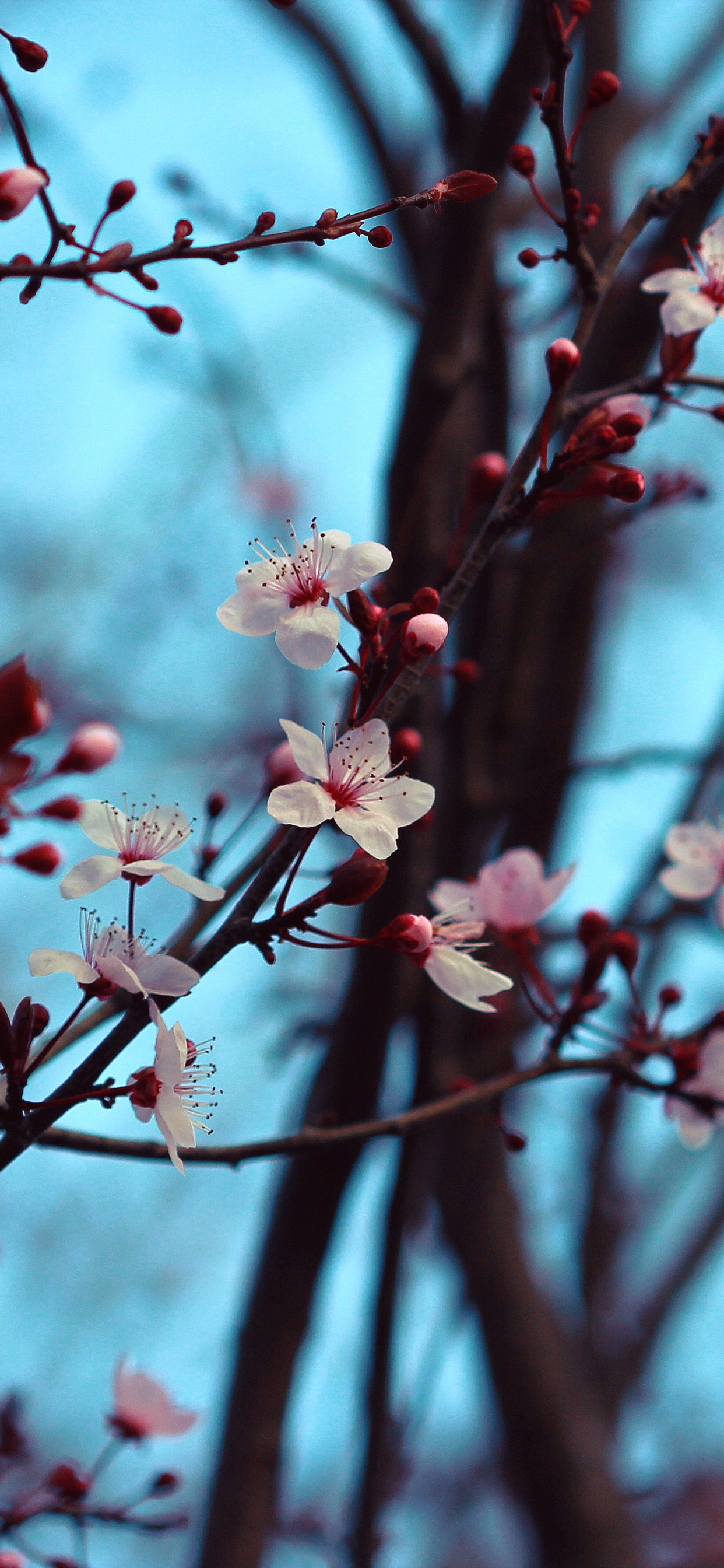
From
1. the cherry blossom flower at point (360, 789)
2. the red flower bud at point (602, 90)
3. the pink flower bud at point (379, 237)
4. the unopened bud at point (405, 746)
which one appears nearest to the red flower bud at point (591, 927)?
the unopened bud at point (405, 746)

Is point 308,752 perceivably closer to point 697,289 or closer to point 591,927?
point 591,927

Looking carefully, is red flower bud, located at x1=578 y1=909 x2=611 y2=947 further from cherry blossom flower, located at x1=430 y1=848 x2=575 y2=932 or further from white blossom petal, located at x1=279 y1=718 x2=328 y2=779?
white blossom petal, located at x1=279 y1=718 x2=328 y2=779

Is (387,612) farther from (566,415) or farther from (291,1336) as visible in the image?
(291,1336)

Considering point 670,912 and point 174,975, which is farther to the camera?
point 670,912

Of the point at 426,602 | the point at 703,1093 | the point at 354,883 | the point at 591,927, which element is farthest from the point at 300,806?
the point at 703,1093

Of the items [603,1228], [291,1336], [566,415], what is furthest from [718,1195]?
[566,415]
